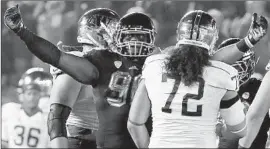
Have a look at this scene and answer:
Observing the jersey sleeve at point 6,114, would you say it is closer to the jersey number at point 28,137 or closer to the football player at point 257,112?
the jersey number at point 28,137

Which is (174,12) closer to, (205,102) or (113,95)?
(113,95)

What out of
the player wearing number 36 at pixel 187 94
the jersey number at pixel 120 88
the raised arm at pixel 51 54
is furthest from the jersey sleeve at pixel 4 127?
the player wearing number 36 at pixel 187 94

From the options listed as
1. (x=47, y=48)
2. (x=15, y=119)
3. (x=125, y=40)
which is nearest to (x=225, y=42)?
(x=125, y=40)

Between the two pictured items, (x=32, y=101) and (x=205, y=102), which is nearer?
(x=205, y=102)

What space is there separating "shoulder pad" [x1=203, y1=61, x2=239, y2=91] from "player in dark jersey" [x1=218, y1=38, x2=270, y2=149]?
0.47 meters

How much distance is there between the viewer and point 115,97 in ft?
7.10

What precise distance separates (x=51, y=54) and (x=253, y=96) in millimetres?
977

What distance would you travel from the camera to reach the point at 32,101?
266 centimetres

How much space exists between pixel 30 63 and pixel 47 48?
1.54 ft

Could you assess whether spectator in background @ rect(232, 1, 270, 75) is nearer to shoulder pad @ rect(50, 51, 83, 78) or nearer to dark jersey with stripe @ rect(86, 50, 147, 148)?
dark jersey with stripe @ rect(86, 50, 147, 148)

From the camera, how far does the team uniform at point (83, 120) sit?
7.72 feet

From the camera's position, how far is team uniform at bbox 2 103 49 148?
2574 mm

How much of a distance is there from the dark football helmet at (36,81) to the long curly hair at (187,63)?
90cm

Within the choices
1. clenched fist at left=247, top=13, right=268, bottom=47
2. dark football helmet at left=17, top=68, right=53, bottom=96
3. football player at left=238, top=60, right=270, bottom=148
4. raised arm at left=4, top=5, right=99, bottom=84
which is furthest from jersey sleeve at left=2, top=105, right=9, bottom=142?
clenched fist at left=247, top=13, right=268, bottom=47
